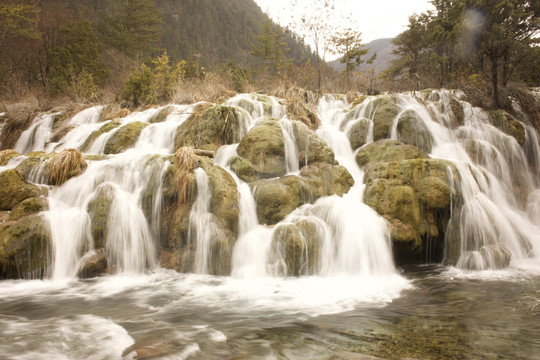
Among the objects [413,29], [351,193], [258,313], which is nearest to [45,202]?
[258,313]

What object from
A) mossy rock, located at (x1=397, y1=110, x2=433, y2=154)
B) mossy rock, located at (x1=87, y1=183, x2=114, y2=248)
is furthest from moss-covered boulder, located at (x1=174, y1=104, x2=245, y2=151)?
mossy rock, located at (x1=397, y1=110, x2=433, y2=154)

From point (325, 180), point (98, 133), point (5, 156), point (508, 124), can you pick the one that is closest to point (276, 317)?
point (325, 180)

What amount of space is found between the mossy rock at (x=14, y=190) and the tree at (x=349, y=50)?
16.2 metres

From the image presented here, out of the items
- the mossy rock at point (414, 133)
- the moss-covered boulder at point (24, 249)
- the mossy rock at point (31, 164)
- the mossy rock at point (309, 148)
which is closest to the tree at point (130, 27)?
the mossy rock at point (31, 164)

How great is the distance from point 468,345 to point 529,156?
29.7 ft

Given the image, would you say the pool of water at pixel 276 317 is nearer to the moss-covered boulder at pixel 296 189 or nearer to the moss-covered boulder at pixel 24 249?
the moss-covered boulder at pixel 24 249

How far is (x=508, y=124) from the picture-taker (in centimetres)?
910

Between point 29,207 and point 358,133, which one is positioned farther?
point 358,133

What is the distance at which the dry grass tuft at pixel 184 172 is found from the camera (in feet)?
19.4

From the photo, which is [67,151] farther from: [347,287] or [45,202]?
[347,287]

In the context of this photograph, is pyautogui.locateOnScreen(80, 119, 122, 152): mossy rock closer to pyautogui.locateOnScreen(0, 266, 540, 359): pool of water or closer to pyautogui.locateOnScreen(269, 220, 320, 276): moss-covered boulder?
pyautogui.locateOnScreen(0, 266, 540, 359): pool of water

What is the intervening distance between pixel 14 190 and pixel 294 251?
18.0ft

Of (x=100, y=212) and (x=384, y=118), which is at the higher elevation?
(x=384, y=118)

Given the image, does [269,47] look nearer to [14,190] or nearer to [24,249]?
[14,190]
